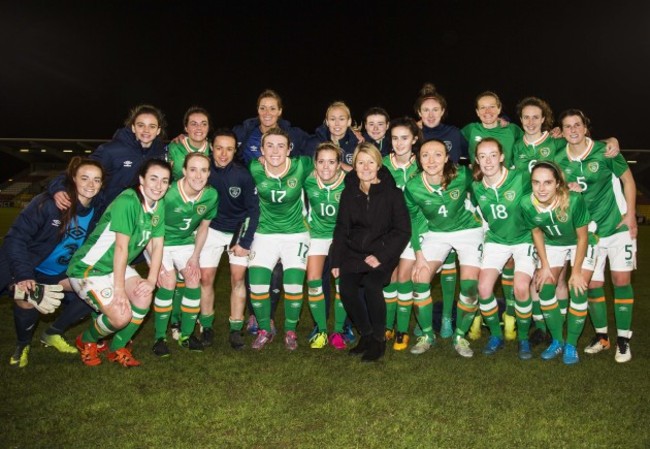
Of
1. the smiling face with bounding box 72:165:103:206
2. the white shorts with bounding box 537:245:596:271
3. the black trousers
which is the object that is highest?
the smiling face with bounding box 72:165:103:206

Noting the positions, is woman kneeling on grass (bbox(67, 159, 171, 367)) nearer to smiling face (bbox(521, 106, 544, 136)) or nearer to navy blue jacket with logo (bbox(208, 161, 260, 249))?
navy blue jacket with logo (bbox(208, 161, 260, 249))

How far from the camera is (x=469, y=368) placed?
435cm

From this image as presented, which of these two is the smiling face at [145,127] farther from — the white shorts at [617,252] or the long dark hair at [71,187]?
the white shorts at [617,252]

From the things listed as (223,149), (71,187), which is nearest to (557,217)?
(223,149)

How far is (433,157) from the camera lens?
473 cm

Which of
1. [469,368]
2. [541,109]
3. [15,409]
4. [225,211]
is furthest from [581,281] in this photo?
[15,409]

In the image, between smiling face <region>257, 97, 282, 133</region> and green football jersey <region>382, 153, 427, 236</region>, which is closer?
green football jersey <region>382, 153, 427, 236</region>

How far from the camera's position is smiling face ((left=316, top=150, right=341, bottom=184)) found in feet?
16.0

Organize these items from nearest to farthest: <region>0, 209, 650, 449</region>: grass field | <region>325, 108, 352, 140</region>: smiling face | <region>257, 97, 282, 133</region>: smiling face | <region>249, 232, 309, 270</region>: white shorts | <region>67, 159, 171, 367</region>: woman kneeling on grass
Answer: <region>0, 209, 650, 449</region>: grass field < <region>67, 159, 171, 367</region>: woman kneeling on grass < <region>249, 232, 309, 270</region>: white shorts < <region>325, 108, 352, 140</region>: smiling face < <region>257, 97, 282, 133</region>: smiling face

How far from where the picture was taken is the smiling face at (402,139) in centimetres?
489

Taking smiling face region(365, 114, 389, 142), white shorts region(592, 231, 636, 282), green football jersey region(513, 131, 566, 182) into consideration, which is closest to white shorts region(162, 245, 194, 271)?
smiling face region(365, 114, 389, 142)

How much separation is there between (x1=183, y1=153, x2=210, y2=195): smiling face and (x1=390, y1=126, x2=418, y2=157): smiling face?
1.56m

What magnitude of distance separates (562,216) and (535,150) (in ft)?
3.03

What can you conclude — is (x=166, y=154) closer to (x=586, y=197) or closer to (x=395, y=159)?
(x=395, y=159)
